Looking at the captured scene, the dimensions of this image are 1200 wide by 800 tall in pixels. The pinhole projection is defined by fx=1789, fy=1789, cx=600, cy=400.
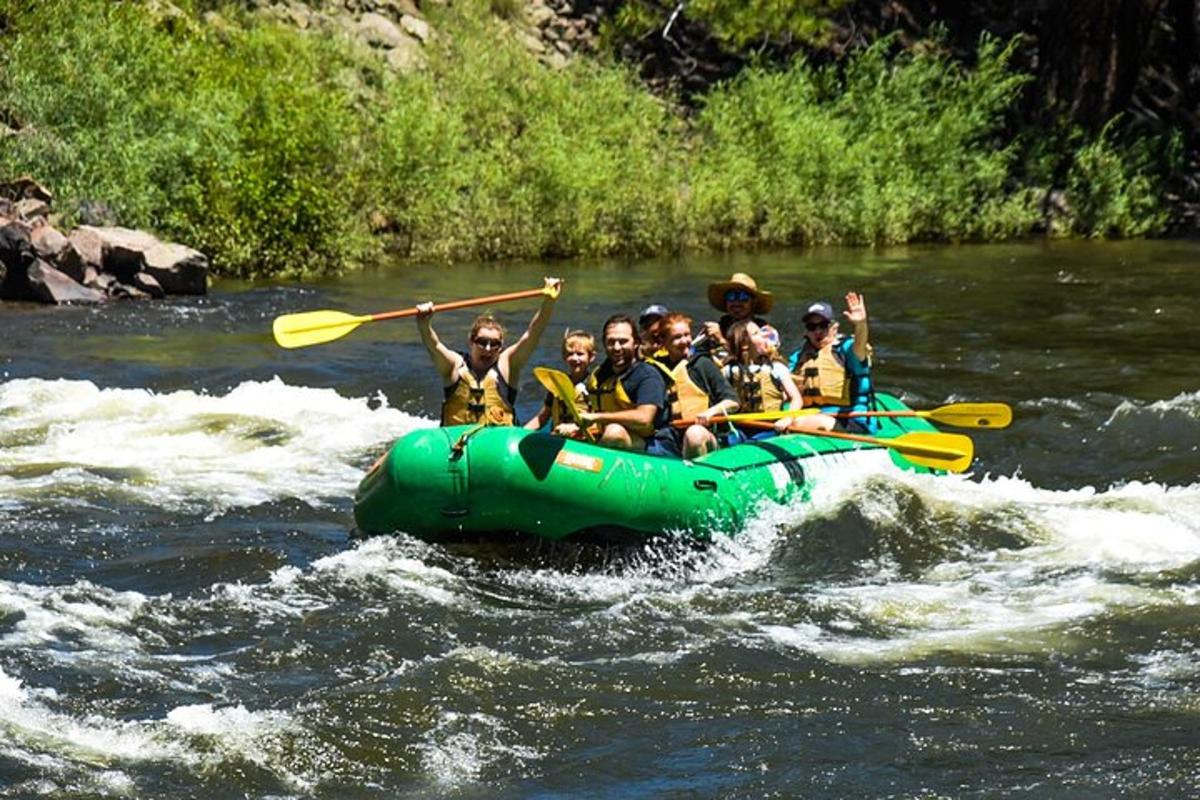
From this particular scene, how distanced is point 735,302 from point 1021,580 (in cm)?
227

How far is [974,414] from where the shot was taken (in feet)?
30.0

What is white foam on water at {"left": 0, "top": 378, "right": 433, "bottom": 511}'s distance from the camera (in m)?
9.09

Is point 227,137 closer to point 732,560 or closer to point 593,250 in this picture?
point 593,250

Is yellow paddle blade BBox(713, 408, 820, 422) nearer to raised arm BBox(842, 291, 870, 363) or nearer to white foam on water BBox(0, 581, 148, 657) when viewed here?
raised arm BBox(842, 291, 870, 363)

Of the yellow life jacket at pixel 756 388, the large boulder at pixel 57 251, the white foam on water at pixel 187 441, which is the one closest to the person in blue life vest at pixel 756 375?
the yellow life jacket at pixel 756 388

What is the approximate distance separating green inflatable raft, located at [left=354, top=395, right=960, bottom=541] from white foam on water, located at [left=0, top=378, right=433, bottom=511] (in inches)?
65.6

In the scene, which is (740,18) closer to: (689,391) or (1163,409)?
(1163,409)

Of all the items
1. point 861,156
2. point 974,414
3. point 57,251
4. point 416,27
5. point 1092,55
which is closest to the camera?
point 974,414

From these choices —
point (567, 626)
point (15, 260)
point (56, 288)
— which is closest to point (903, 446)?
point (567, 626)

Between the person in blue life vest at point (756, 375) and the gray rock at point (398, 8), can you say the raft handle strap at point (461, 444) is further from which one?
the gray rock at point (398, 8)

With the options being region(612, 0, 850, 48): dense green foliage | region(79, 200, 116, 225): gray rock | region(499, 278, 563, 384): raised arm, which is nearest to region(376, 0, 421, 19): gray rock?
region(612, 0, 850, 48): dense green foliage

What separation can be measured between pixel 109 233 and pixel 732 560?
10.6 m

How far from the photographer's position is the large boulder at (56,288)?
15.6 metres

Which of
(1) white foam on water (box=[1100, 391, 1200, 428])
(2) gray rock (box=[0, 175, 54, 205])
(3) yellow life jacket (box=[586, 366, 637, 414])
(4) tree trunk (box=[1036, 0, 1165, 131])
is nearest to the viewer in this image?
(3) yellow life jacket (box=[586, 366, 637, 414])
